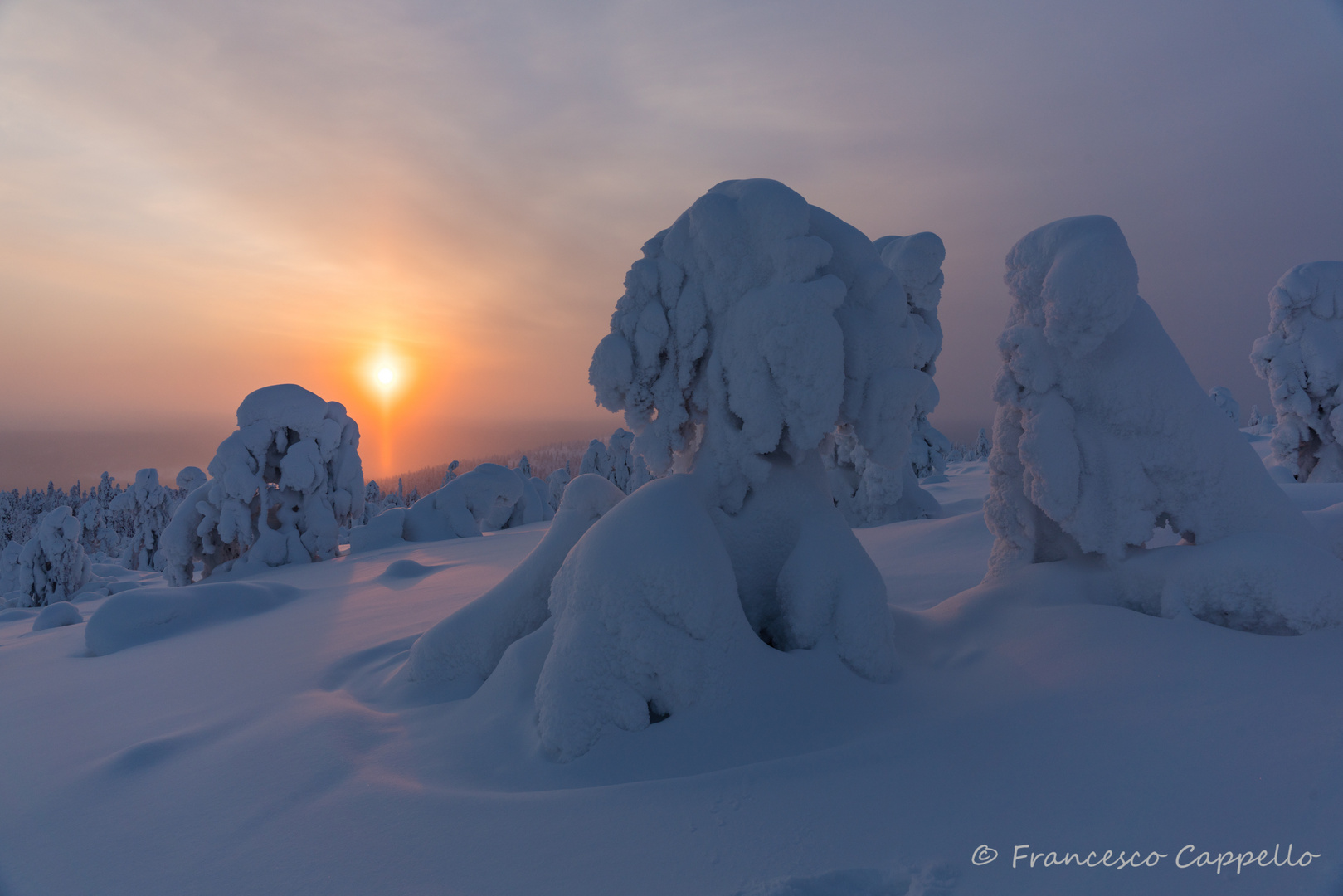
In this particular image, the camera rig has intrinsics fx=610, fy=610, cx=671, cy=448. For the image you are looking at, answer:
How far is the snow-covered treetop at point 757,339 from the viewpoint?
3953mm

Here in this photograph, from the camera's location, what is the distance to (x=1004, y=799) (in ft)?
7.84

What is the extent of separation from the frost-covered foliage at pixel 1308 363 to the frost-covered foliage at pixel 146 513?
42600 millimetres

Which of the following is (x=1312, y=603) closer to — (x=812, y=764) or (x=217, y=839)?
(x=812, y=764)

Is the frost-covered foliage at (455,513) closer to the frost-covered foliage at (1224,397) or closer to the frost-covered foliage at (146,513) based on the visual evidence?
the frost-covered foliage at (146,513)

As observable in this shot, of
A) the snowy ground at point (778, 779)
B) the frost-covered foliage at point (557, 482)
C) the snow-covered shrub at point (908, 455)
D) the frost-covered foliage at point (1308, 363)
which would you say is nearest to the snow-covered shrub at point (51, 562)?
the frost-covered foliage at point (557, 482)

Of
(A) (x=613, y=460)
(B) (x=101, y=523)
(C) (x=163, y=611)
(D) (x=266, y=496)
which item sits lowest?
(B) (x=101, y=523)

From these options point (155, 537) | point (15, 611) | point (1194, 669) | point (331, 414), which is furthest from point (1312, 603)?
point (155, 537)

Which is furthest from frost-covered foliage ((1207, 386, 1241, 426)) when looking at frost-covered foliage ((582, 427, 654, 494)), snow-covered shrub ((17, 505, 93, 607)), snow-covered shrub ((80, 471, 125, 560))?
snow-covered shrub ((80, 471, 125, 560))

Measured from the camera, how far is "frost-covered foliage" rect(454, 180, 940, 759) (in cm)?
329

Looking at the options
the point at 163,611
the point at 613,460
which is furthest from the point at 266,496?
the point at 613,460

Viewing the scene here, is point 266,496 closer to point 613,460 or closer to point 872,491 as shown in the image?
point 872,491

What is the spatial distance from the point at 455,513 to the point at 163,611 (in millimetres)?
9790

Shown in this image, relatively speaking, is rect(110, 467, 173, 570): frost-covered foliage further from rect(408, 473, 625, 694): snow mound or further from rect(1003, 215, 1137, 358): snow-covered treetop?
rect(1003, 215, 1137, 358): snow-covered treetop

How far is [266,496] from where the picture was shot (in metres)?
13.6
